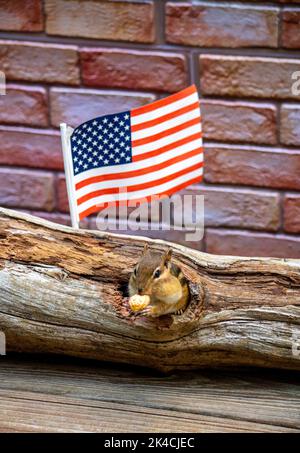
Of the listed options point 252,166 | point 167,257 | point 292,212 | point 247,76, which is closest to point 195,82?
point 247,76

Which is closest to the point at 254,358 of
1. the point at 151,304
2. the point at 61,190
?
the point at 151,304

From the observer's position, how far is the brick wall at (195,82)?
5.10 feet

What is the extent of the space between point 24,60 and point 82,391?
31.6 inches

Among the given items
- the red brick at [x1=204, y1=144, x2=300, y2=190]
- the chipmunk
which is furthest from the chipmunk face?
the red brick at [x1=204, y1=144, x2=300, y2=190]

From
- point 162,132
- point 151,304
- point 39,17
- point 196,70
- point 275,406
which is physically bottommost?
point 275,406

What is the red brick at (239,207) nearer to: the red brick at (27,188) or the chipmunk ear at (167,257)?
the red brick at (27,188)

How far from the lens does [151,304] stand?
1.04 meters

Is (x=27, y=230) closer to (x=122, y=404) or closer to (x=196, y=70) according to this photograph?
(x=122, y=404)

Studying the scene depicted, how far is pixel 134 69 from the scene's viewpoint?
1616 mm

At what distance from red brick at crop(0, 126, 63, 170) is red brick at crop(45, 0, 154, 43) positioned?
0.22 metres

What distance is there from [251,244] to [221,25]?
1.46 ft

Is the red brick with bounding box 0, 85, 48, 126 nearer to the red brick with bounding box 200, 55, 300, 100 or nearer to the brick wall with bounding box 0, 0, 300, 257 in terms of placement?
the brick wall with bounding box 0, 0, 300, 257

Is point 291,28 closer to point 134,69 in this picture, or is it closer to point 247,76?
point 247,76

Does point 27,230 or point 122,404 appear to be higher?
point 27,230
